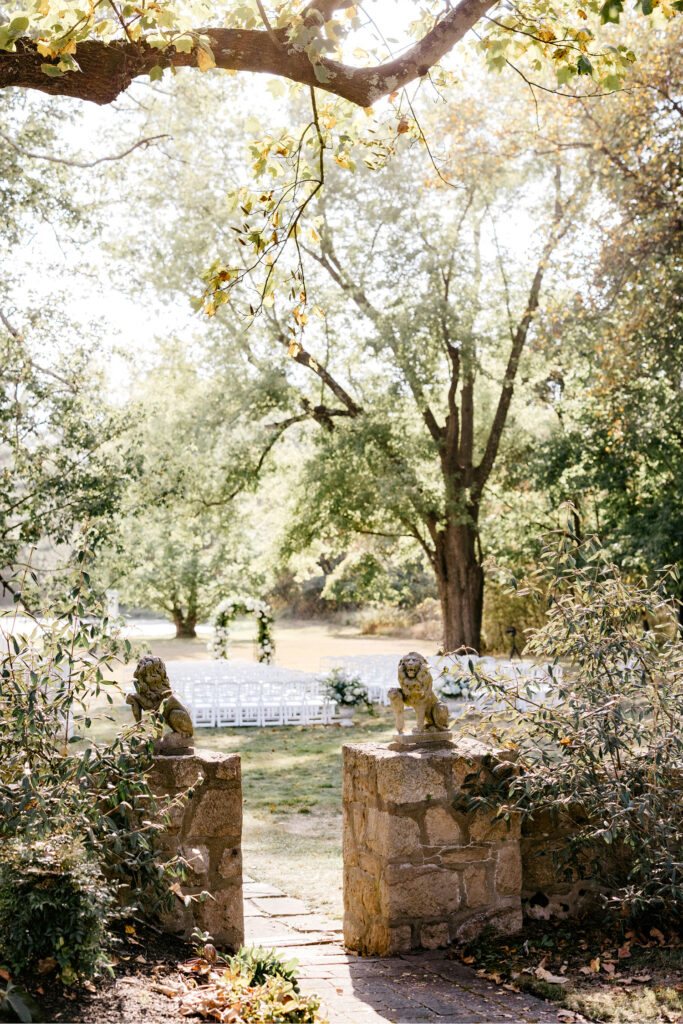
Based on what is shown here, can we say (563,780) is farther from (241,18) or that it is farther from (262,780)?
(262,780)

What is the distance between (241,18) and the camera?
4391mm

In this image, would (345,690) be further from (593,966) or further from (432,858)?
(593,966)

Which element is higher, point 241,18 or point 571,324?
point 571,324

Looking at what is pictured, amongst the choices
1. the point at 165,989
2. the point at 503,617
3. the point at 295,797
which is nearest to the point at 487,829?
the point at 165,989

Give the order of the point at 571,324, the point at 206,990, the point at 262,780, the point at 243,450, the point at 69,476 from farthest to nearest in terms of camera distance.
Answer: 1. the point at 243,450
2. the point at 571,324
3. the point at 262,780
4. the point at 69,476
5. the point at 206,990

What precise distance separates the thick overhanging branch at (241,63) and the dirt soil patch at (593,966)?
13.8 ft

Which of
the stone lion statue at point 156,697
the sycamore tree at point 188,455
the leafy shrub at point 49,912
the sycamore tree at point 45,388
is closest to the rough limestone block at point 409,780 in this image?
the stone lion statue at point 156,697

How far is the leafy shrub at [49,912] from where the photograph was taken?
3.43 m

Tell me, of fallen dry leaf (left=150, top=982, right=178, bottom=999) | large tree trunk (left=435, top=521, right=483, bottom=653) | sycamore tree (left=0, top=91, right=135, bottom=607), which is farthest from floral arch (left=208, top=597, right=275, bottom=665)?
fallen dry leaf (left=150, top=982, right=178, bottom=999)

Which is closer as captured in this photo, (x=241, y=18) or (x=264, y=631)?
(x=241, y=18)

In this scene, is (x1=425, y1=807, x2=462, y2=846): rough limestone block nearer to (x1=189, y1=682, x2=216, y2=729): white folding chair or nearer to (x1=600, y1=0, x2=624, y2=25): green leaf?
(x1=600, y1=0, x2=624, y2=25): green leaf

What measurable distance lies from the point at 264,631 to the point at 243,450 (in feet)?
14.3

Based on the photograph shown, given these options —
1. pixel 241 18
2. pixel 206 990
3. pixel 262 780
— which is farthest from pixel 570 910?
pixel 262 780

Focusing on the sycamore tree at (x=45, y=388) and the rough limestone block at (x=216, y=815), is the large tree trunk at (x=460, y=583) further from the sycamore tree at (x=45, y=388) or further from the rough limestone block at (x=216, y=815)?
the rough limestone block at (x=216, y=815)
